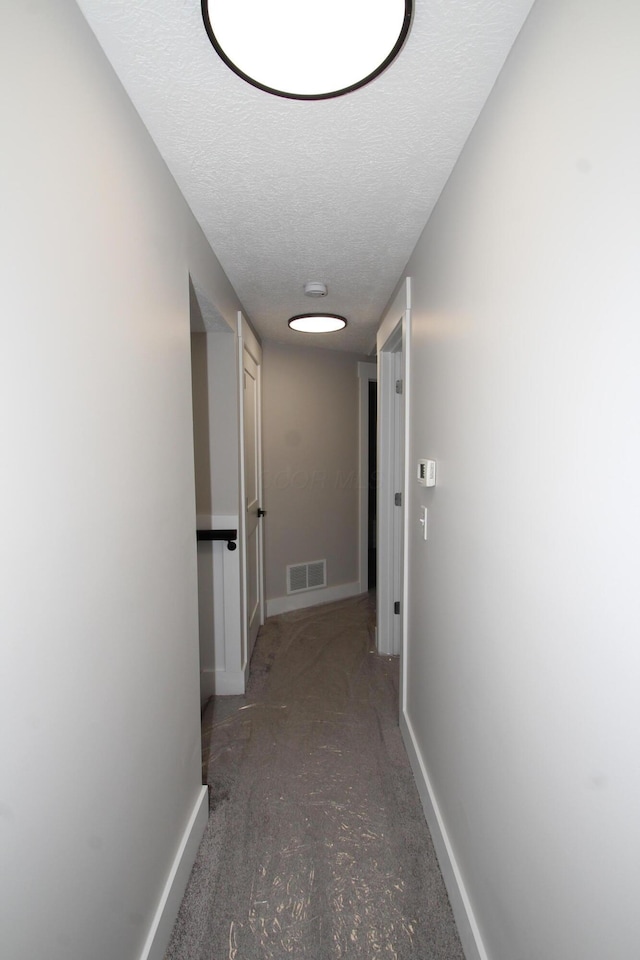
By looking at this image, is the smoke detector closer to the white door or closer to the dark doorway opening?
the white door

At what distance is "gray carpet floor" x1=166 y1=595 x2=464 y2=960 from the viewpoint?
4.57 feet

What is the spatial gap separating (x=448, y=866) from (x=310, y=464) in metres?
3.08

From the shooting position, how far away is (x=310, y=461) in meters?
4.23

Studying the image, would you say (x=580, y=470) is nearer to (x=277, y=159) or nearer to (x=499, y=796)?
(x=499, y=796)

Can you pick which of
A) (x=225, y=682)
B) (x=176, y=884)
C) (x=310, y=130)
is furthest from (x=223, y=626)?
(x=310, y=130)

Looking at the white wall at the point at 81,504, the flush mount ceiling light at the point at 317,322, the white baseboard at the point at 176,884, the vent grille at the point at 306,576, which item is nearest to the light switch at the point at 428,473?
the white wall at the point at 81,504

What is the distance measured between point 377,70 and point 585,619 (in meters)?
1.13

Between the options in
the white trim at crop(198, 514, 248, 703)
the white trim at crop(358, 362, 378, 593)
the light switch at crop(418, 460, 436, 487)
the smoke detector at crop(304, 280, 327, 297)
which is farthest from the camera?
the white trim at crop(358, 362, 378, 593)

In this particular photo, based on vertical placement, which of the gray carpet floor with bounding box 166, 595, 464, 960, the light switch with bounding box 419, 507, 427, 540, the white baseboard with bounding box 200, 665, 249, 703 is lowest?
the gray carpet floor with bounding box 166, 595, 464, 960

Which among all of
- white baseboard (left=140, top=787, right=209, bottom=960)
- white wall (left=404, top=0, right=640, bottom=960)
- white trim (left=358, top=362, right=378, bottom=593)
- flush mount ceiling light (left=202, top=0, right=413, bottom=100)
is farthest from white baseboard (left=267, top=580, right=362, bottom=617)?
flush mount ceiling light (left=202, top=0, right=413, bottom=100)

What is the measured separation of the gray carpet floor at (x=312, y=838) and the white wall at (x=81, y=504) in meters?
0.28

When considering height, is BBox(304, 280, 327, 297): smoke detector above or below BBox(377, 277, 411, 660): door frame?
above

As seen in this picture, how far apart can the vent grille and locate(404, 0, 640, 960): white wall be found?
276 centimetres

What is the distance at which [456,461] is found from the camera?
147 cm
